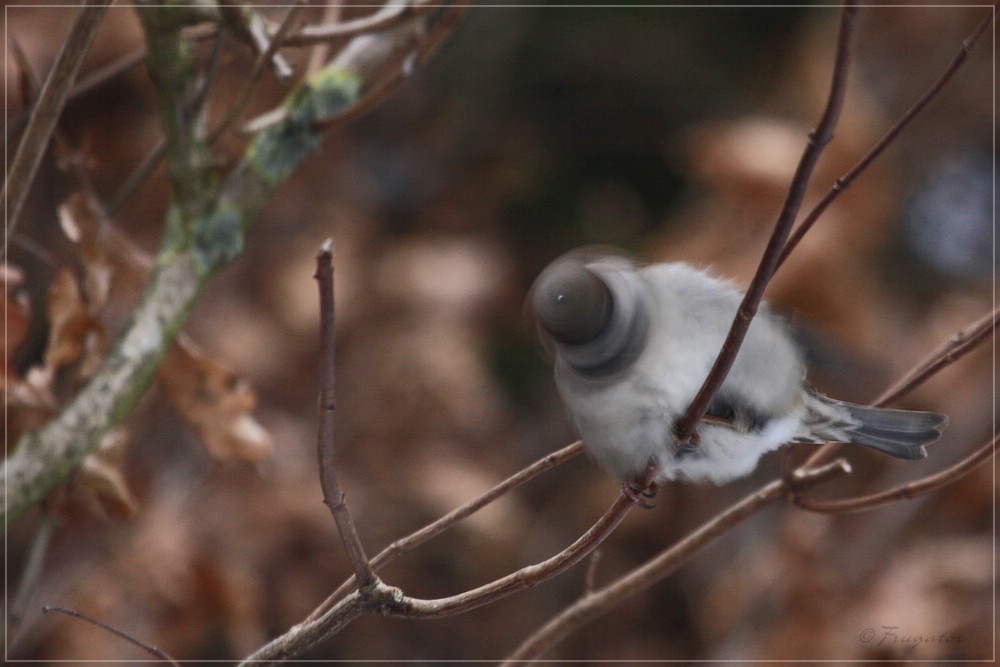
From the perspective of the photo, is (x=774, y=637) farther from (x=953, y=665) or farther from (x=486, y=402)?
(x=486, y=402)

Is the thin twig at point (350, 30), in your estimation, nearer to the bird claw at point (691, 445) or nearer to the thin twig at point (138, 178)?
the thin twig at point (138, 178)

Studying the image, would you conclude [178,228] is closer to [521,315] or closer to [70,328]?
[70,328]

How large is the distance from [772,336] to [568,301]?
1.62ft

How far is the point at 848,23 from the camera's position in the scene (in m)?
0.78

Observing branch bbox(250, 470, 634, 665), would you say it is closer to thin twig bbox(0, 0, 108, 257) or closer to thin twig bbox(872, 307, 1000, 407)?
thin twig bbox(872, 307, 1000, 407)

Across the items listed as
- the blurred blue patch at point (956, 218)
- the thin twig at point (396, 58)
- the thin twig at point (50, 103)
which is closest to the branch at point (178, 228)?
the thin twig at point (396, 58)

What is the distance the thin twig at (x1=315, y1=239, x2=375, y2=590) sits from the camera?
0.85 metres

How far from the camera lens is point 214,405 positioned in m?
1.76

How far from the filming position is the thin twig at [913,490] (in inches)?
55.2

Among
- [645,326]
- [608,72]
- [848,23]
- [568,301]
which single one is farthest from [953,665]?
[608,72]

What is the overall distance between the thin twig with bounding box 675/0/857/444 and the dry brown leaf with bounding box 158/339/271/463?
900 mm

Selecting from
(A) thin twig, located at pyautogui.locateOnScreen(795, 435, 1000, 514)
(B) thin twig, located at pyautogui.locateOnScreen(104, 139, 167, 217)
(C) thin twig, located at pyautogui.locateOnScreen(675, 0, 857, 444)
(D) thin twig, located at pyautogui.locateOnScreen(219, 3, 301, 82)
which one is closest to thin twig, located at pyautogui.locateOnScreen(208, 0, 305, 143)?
(D) thin twig, located at pyautogui.locateOnScreen(219, 3, 301, 82)

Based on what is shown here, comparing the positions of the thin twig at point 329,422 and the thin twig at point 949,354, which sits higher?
the thin twig at point 329,422

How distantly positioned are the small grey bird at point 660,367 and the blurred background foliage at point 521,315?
3.98 feet
